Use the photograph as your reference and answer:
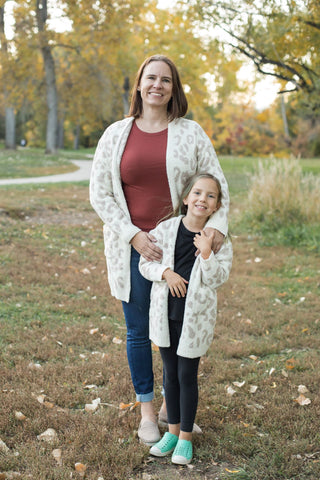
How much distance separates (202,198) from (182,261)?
34 cm

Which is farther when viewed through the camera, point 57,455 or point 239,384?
point 239,384

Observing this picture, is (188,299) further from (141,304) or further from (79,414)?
(79,414)

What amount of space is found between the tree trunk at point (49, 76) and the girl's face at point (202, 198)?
64.9ft

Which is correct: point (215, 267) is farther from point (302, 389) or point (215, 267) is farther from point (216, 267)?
point (302, 389)

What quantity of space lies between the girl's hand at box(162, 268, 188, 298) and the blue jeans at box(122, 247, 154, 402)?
274 millimetres

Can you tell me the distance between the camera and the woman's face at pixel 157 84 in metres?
2.71

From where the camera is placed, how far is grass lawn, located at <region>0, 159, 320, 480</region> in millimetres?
2744

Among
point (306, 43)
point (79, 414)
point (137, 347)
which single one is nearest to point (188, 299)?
point (137, 347)

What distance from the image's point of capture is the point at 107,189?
2848 millimetres

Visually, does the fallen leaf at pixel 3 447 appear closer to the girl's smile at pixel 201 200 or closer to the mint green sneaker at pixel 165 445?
the mint green sneaker at pixel 165 445

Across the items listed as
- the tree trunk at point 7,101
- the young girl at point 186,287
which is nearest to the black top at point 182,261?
the young girl at point 186,287

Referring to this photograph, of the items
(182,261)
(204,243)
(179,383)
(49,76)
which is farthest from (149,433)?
(49,76)

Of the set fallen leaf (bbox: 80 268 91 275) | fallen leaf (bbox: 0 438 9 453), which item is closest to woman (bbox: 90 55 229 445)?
fallen leaf (bbox: 0 438 9 453)

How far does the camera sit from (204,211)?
2623 mm
